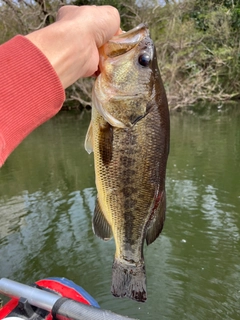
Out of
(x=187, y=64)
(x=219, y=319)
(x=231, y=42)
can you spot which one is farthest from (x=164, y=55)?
(x=219, y=319)

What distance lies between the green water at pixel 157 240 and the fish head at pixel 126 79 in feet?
10.4

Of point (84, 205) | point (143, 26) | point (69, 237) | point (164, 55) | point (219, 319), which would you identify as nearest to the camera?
point (143, 26)

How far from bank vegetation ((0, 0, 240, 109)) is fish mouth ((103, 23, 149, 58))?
18651mm

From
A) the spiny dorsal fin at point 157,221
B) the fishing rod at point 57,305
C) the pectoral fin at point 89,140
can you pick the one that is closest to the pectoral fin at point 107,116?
the pectoral fin at point 89,140

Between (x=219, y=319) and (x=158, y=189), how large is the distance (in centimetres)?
296

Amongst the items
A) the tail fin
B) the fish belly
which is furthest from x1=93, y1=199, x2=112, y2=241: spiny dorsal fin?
the tail fin

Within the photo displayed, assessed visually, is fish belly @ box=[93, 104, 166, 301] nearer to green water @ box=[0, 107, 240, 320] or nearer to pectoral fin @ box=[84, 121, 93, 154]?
pectoral fin @ box=[84, 121, 93, 154]

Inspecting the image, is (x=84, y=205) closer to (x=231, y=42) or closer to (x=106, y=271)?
(x=106, y=271)

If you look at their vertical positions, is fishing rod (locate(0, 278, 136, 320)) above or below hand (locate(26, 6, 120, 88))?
below

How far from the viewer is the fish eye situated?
1.63 meters

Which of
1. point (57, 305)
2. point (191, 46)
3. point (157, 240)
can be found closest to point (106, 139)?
point (57, 305)

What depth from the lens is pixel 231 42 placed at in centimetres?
2281

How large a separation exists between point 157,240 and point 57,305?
3.45m

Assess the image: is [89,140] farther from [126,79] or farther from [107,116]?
[126,79]
